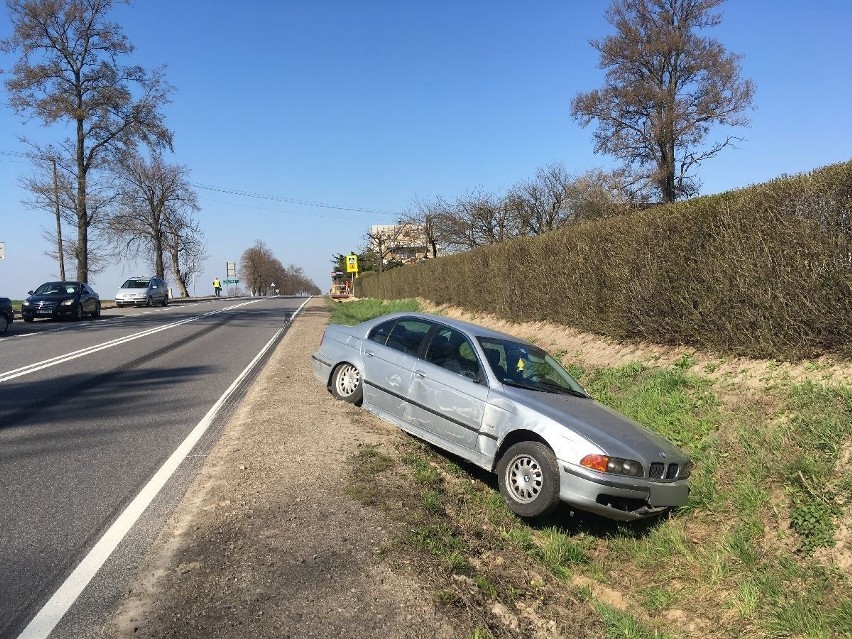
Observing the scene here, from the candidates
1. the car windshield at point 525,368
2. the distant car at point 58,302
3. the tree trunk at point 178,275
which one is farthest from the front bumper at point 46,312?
the tree trunk at point 178,275

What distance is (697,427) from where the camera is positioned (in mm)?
6809

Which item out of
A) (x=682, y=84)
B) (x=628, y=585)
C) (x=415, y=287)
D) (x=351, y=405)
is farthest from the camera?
(x=415, y=287)

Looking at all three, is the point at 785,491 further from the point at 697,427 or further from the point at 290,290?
the point at 290,290

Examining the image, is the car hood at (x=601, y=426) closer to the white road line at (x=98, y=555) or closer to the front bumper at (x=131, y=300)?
the white road line at (x=98, y=555)

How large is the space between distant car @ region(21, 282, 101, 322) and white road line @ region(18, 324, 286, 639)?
20.1 metres

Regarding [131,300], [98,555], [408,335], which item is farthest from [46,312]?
[98,555]

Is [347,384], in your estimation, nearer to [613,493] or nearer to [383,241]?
[613,493]

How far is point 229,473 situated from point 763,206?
20.2ft

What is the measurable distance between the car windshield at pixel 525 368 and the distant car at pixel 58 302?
21837mm

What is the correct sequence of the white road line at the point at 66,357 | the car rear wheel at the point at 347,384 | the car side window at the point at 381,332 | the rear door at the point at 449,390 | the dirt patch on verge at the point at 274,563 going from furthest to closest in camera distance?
the white road line at the point at 66,357 < the car rear wheel at the point at 347,384 < the car side window at the point at 381,332 < the rear door at the point at 449,390 < the dirt patch on verge at the point at 274,563

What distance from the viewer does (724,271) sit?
7934 millimetres

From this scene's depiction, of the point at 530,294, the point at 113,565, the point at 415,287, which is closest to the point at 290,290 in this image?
the point at 415,287

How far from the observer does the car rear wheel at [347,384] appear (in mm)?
7918

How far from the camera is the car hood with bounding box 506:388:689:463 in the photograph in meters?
5.24
